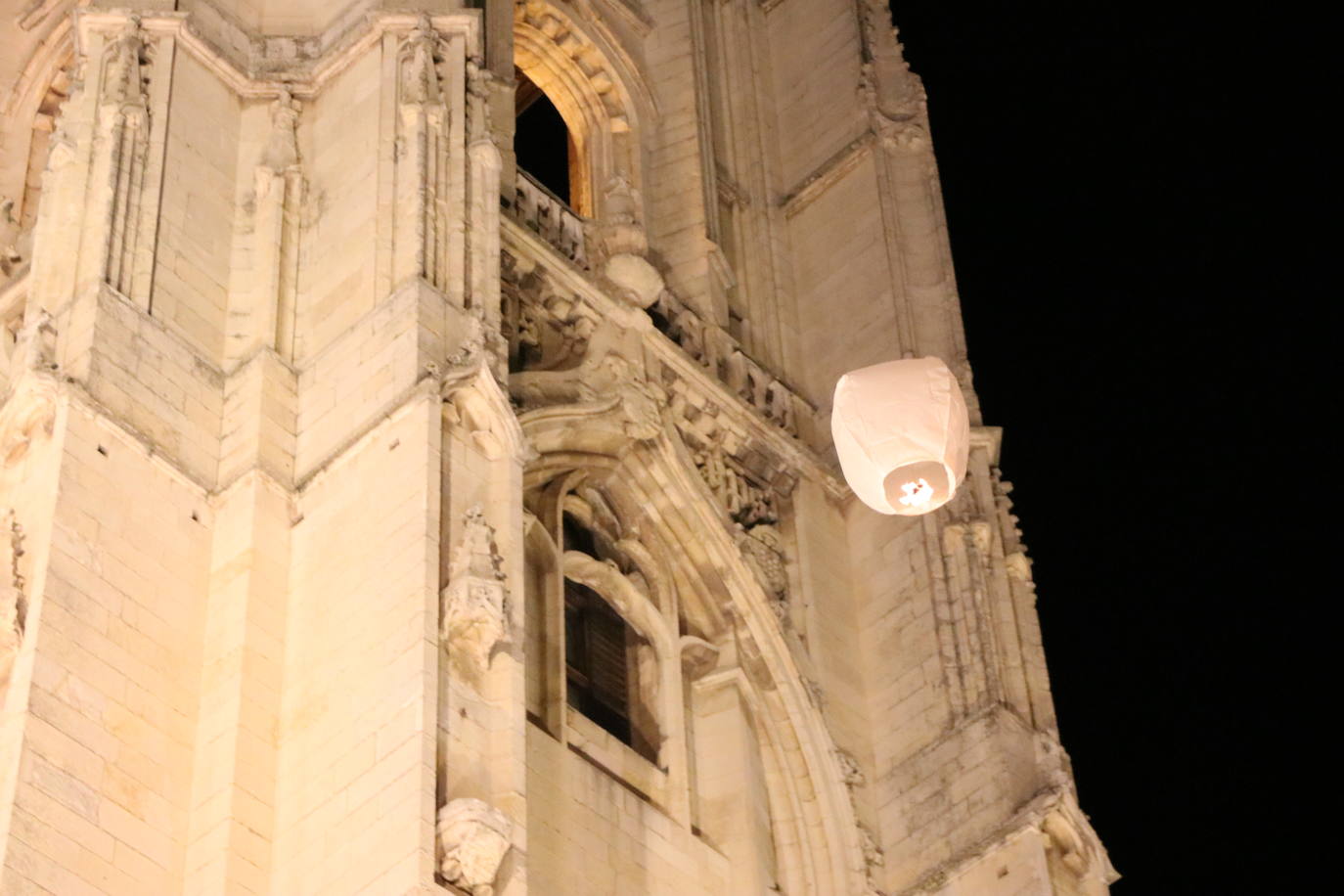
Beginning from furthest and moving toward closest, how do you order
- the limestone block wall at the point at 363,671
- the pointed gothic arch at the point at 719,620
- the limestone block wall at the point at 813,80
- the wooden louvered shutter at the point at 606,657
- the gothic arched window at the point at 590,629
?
1. the limestone block wall at the point at 813,80
2. the pointed gothic arch at the point at 719,620
3. the wooden louvered shutter at the point at 606,657
4. the gothic arched window at the point at 590,629
5. the limestone block wall at the point at 363,671

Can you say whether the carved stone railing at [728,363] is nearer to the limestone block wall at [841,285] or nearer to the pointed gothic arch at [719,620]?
the limestone block wall at [841,285]

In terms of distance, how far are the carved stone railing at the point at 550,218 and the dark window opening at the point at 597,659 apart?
10.6ft

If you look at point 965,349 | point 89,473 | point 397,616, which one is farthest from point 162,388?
point 965,349

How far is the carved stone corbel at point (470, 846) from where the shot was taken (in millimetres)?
17578

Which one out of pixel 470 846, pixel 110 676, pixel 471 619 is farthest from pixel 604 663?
pixel 470 846

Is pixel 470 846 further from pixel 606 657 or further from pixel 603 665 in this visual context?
pixel 606 657

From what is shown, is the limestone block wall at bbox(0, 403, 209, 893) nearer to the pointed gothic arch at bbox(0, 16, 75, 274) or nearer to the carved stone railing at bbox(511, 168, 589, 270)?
the carved stone railing at bbox(511, 168, 589, 270)

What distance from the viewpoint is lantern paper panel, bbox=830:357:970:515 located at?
60.0ft

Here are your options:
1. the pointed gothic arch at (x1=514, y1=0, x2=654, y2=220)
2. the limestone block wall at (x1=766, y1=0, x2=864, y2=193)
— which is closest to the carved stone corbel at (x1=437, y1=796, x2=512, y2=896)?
the pointed gothic arch at (x1=514, y1=0, x2=654, y2=220)

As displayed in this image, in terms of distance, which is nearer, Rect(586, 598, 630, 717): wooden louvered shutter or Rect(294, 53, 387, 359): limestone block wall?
Rect(294, 53, 387, 359): limestone block wall

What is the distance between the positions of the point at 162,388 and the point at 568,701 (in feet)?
13.3

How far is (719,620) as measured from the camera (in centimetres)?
2481

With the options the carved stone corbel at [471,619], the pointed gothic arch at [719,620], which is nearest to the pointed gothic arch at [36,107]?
the pointed gothic arch at [719,620]

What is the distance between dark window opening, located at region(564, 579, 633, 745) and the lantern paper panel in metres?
4.95
